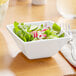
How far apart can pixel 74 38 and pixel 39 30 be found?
0.19 meters

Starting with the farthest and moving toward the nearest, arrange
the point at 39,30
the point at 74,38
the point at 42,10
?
1. the point at 42,10
2. the point at 74,38
3. the point at 39,30

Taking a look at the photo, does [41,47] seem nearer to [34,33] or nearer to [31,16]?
[34,33]

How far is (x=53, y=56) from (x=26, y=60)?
0.10 meters

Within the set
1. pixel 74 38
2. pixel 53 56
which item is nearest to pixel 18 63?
pixel 53 56

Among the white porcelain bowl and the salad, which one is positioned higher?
the salad

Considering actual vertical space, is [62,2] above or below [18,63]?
above

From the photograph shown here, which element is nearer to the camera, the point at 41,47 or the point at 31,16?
the point at 41,47

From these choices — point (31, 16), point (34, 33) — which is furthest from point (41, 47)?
point (31, 16)

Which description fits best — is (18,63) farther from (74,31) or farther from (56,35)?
(74,31)

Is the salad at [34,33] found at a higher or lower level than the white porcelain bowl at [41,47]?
higher

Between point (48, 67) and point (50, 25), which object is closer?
point (48, 67)

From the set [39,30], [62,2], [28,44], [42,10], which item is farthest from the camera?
[42,10]

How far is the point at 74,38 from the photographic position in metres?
0.93

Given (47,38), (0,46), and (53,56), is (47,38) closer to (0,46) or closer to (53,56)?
(53,56)
